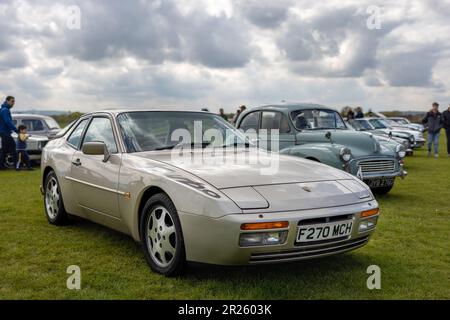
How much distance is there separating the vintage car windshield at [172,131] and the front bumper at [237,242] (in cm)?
130

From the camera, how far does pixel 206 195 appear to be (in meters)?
3.44

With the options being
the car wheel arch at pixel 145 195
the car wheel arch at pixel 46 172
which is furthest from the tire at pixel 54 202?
the car wheel arch at pixel 145 195

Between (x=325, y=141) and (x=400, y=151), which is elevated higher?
(x=325, y=141)

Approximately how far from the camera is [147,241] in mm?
4070

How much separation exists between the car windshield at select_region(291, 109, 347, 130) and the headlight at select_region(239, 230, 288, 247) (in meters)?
5.91

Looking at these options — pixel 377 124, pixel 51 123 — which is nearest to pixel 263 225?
pixel 51 123

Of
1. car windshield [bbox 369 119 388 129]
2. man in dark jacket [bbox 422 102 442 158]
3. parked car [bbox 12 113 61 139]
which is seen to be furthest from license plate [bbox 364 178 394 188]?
car windshield [bbox 369 119 388 129]

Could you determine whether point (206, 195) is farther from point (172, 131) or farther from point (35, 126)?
point (35, 126)

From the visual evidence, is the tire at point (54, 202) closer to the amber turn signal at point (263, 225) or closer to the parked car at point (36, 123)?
the amber turn signal at point (263, 225)

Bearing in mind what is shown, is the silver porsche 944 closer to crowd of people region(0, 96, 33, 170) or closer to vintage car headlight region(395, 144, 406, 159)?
vintage car headlight region(395, 144, 406, 159)

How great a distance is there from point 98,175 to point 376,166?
5.15 metres

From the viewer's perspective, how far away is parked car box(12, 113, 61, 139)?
581 inches

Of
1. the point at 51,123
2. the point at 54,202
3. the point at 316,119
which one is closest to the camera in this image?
the point at 54,202
